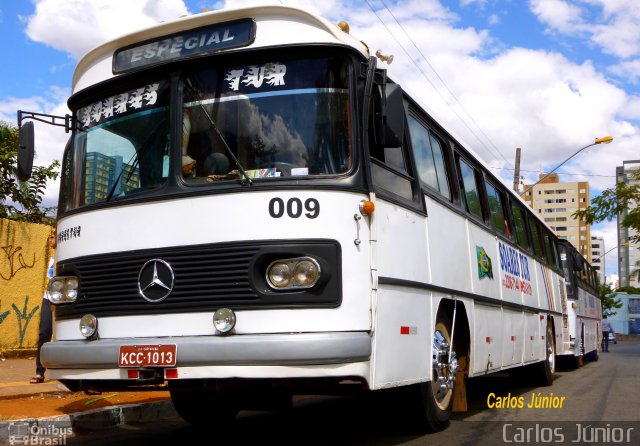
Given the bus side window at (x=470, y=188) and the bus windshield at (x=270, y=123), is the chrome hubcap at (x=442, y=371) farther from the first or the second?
the bus windshield at (x=270, y=123)

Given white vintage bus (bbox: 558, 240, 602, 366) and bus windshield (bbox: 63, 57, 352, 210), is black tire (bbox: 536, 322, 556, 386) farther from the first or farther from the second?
bus windshield (bbox: 63, 57, 352, 210)

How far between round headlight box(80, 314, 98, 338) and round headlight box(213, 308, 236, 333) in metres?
1.07

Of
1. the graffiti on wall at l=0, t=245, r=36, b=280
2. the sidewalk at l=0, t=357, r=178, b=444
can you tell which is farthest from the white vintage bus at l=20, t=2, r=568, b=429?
the graffiti on wall at l=0, t=245, r=36, b=280

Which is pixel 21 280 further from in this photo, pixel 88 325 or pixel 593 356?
pixel 593 356

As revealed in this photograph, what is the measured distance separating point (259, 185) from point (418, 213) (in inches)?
66.5

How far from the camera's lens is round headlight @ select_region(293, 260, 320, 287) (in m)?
4.82

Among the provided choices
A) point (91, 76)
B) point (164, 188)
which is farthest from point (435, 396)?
point (91, 76)

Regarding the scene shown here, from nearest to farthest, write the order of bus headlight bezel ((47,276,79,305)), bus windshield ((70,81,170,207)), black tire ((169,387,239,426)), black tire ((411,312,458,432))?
bus windshield ((70,81,170,207))
bus headlight bezel ((47,276,79,305))
black tire ((411,312,458,432))
black tire ((169,387,239,426))

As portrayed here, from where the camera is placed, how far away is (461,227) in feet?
25.2

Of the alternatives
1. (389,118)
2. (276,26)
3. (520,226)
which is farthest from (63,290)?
(520,226)

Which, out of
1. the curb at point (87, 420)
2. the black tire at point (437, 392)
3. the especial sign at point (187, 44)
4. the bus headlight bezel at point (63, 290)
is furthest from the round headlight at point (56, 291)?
the black tire at point (437, 392)

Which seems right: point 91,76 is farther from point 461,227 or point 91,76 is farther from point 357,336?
point 461,227

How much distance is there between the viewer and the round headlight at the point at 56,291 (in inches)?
225

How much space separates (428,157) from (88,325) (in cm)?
347
